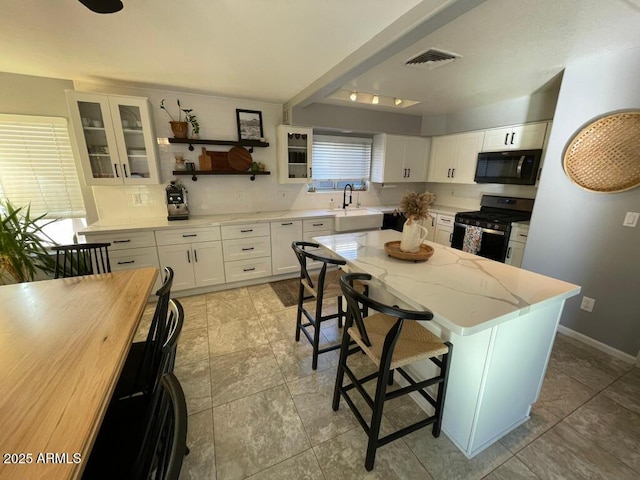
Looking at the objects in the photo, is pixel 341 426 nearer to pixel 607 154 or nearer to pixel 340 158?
pixel 607 154

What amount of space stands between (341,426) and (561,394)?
5.27ft

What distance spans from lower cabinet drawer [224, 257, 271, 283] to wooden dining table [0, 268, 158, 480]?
161 centimetres

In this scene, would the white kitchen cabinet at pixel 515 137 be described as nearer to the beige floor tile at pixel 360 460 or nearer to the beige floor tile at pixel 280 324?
the beige floor tile at pixel 280 324

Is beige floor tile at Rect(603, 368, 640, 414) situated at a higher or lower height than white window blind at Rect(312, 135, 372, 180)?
lower

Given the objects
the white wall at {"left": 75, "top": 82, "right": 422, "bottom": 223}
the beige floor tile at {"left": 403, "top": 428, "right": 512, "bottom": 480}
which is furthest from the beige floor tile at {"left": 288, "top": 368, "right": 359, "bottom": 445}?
the white wall at {"left": 75, "top": 82, "right": 422, "bottom": 223}

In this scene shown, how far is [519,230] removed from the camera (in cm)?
300

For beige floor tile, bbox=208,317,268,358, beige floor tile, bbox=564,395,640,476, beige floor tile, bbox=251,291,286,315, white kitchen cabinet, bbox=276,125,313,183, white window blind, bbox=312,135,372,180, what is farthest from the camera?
white window blind, bbox=312,135,372,180

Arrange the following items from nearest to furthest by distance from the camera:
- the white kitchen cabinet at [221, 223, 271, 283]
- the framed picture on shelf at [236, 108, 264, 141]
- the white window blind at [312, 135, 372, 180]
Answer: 1. the white kitchen cabinet at [221, 223, 271, 283]
2. the framed picture on shelf at [236, 108, 264, 141]
3. the white window blind at [312, 135, 372, 180]

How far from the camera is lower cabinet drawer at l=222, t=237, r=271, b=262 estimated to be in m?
3.25

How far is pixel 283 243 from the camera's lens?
353cm

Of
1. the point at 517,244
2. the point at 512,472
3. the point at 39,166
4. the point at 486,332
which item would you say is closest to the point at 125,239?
the point at 39,166

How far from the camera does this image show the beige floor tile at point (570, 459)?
52.7 inches

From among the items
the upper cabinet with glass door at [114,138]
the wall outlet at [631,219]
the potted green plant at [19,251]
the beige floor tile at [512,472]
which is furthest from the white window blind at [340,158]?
the beige floor tile at [512,472]

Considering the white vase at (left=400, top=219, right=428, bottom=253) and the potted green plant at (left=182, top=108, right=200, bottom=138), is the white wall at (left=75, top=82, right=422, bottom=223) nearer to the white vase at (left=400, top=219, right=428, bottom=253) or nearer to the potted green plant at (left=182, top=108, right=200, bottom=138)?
the potted green plant at (left=182, top=108, right=200, bottom=138)
